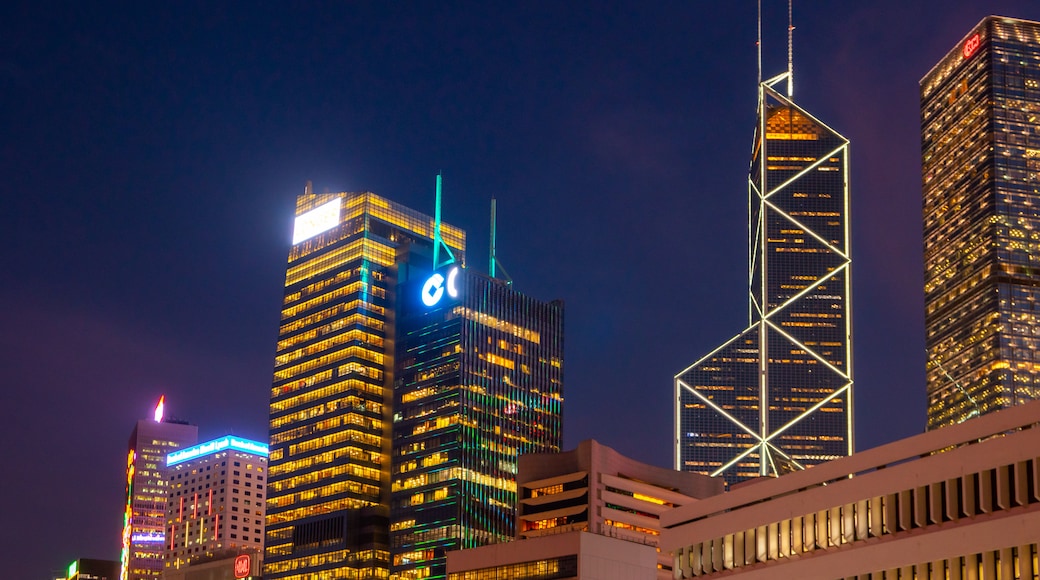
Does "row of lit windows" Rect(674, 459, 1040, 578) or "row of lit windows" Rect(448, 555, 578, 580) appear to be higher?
"row of lit windows" Rect(448, 555, 578, 580)

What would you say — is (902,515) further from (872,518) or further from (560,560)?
(560,560)

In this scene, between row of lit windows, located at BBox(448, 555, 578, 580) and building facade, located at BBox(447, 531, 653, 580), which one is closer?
row of lit windows, located at BBox(448, 555, 578, 580)

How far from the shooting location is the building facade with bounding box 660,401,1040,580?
263 feet

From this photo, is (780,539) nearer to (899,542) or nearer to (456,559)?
(899,542)

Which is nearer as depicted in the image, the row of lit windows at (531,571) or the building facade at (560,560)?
the row of lit windows at (531,571)

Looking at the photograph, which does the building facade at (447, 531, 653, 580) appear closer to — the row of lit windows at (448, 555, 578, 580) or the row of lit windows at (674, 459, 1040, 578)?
the row of lit windows at (448, 555, 578, 580)

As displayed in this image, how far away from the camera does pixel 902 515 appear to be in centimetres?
8900

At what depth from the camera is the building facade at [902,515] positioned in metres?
80.2

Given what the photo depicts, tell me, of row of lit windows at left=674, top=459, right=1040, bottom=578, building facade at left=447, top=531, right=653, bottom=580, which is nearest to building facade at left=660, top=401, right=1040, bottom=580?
row of lit windows at left=674, top=459, right=1040, bottom=578

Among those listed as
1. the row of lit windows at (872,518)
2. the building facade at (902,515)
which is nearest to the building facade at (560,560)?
the row of lit windows at (872,518)

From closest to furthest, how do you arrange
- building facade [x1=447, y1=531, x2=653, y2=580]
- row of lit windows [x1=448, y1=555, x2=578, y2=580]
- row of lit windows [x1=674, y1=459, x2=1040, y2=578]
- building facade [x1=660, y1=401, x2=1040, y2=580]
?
building facade [x1=660, y1=401, x2=1040, y2=580]
row of lit windows [x1=674, y1=459, x2=1040, y2=578]
row of lit windows [x1=448, y1=555, x2=578, y2=580]
building facade [x1=447, y1=531, x2=653, y2=580]

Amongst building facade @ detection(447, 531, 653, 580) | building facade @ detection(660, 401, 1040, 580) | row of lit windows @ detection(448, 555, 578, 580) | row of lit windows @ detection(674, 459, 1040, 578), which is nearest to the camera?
building facade @ detection(660, 401, 1040, 580)

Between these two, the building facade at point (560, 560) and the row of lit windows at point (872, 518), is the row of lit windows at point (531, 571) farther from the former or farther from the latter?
the row of lit windows at point (872, 518)

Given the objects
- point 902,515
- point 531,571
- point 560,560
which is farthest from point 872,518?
point 531,571
